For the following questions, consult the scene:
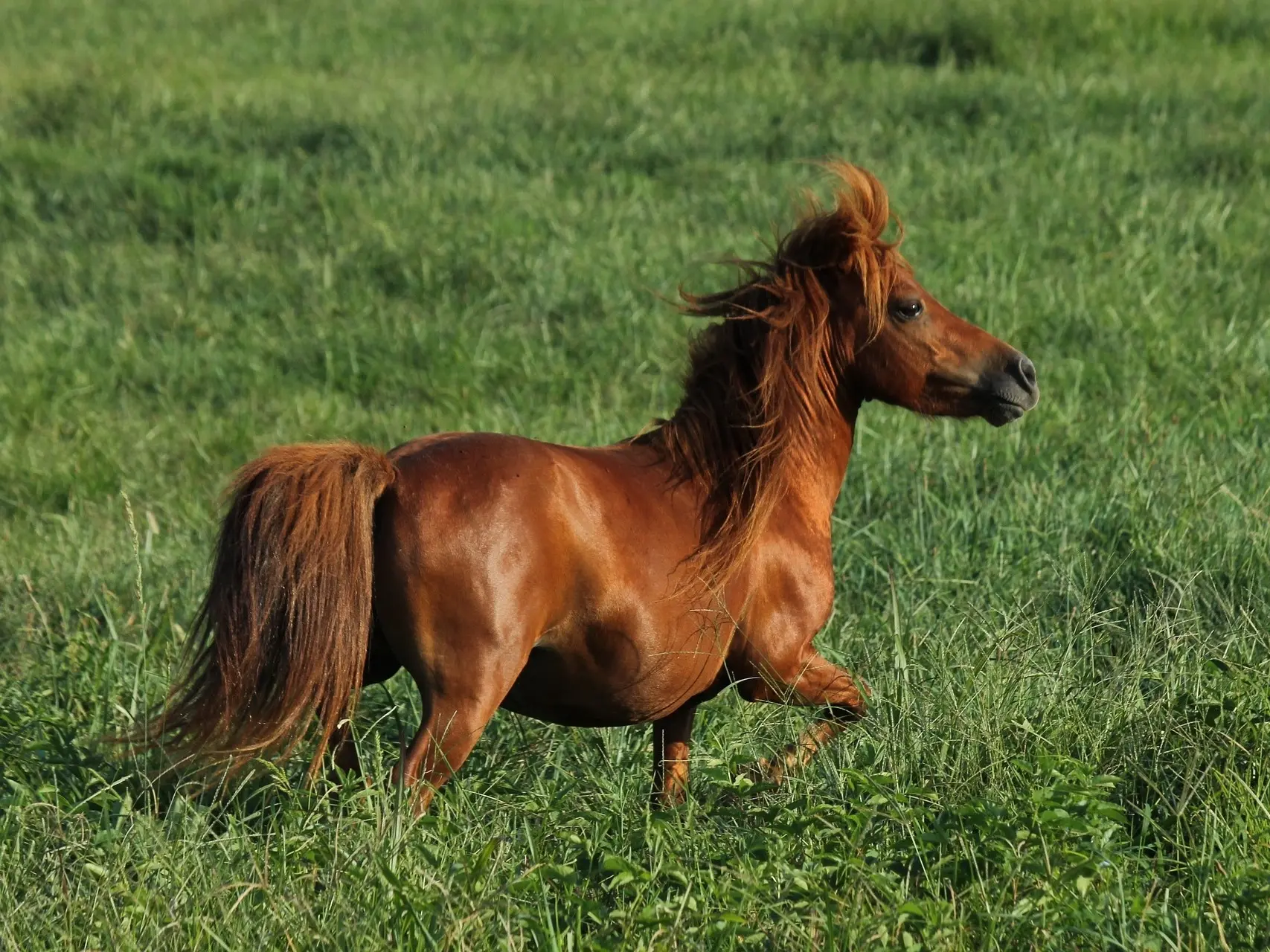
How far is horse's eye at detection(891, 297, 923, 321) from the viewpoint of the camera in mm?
3682

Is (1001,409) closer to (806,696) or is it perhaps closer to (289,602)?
(806,696)

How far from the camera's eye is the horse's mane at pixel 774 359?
141 inches

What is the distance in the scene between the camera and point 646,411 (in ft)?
23.1

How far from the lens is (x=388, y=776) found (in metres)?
3.22

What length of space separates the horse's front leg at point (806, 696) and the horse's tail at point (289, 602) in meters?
0.94

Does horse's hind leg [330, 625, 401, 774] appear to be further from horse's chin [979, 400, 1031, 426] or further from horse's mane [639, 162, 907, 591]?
horse's chin [979, 400, 1031, 426]

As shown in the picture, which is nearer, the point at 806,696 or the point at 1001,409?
the point at 806,696

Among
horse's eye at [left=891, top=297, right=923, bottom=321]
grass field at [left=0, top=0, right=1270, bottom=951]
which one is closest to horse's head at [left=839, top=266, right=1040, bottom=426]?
horse's eye at [left=891, top=297, right=923, bottom=321]

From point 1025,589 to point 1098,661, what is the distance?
47 centimetres

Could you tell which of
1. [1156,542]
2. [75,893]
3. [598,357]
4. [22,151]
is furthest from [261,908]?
[22,151]

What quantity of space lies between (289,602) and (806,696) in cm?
118

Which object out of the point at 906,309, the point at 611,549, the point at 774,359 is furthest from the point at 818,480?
the point at 611,549

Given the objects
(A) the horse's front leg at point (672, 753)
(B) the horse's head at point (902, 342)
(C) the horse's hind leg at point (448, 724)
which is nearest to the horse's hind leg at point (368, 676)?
(C) the horse's hind leg at point (448, 724)

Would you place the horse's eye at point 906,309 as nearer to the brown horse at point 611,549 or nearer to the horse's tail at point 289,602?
the brown horse at point 611,549
